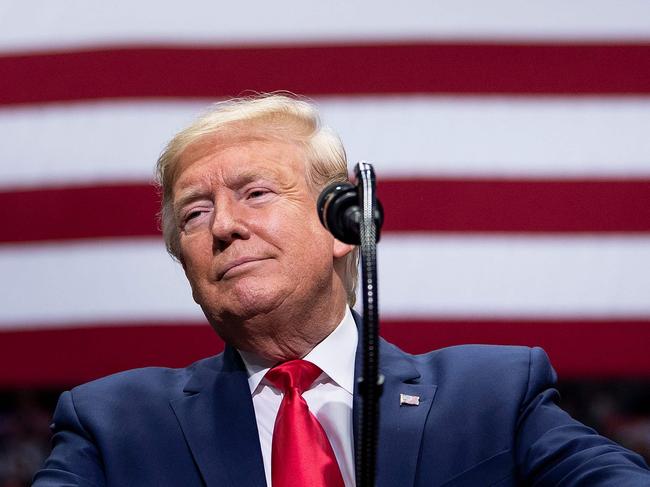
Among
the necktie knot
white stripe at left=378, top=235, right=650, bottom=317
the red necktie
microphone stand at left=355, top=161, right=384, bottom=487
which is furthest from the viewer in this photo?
white stripe at left=378, top=235, right=650, bottom=317

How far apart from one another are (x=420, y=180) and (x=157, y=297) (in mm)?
773

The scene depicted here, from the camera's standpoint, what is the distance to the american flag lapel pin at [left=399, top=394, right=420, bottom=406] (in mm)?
1634

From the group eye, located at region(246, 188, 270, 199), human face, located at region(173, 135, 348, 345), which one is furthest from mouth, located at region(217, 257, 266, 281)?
eye, located at region(246, 188, 270, 199)

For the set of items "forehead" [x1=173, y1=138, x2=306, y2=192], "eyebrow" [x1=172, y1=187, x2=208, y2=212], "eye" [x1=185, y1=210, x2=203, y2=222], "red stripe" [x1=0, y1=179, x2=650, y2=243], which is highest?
"forehead" [x1=173, y1=138, x2=306, y2=192]

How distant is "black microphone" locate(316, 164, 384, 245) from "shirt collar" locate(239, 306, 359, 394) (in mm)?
517

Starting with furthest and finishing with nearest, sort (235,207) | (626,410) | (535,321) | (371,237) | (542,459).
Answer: (626,410) → (535,321) → (235,207) → (542,459) → (371,237)

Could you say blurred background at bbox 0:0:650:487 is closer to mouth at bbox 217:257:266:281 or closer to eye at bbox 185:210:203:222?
eye at bbox 185:210:203:222

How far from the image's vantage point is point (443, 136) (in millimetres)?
2908

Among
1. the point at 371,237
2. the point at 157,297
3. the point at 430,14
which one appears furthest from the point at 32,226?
the point at 371,237

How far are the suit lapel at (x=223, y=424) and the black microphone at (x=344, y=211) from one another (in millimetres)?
511

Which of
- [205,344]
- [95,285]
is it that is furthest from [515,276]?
[95,285]

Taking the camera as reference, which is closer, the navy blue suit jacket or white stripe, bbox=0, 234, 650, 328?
the navy blue suit jacket

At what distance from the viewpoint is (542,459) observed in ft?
5.04

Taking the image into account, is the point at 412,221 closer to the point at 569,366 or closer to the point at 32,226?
the point at 569,366
